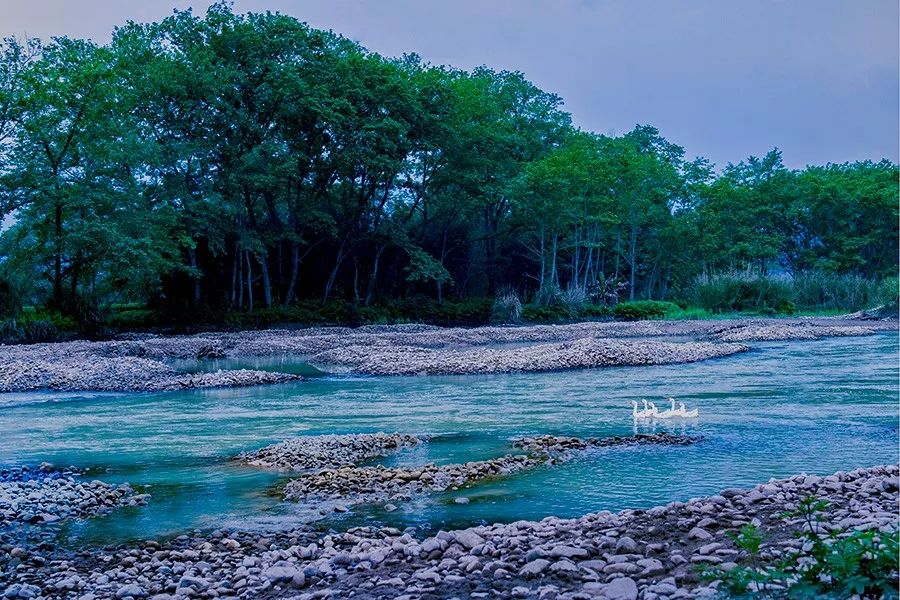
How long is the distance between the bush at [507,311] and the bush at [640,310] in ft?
19.5

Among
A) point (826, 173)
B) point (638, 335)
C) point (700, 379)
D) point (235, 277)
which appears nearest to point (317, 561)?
point (700, 379)

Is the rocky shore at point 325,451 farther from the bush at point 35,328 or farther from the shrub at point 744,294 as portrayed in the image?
the shrub at point 744,294

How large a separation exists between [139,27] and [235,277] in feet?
39.9

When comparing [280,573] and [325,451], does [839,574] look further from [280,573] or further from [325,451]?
[325,451]

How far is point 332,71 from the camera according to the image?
40750mm

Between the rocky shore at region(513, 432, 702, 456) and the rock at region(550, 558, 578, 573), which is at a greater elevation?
the rock at region(550, 558, 578, 573)

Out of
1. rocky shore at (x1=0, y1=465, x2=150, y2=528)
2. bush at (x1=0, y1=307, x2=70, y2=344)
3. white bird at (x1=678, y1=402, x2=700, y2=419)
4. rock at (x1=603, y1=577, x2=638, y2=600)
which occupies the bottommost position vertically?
rocky shore at (x1=0, y1=465, x2=150, y2=528)

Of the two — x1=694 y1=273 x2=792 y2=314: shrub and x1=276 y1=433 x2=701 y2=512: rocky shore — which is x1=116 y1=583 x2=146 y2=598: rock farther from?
x1=694 y1=273 x2=792 y2=314: shrub

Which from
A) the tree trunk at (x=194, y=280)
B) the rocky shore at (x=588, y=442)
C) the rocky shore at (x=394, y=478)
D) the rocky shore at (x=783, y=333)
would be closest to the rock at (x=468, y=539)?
the rocky shore at (x=394, y=478)

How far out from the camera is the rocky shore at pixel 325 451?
34.3 feet

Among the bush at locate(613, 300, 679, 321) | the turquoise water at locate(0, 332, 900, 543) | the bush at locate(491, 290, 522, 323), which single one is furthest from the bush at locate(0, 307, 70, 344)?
the bush at locate(613, 300, 679, 321)

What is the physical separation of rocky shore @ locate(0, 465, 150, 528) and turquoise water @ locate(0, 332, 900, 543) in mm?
344

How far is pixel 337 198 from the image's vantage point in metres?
46.7

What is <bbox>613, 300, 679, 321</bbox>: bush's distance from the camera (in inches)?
1742
